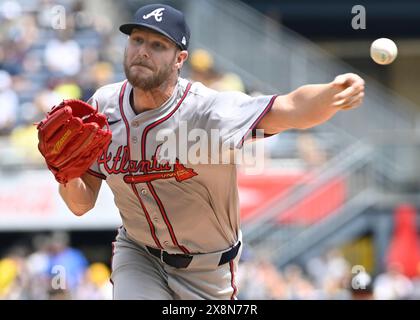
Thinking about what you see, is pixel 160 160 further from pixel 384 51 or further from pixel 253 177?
pixel 253 177

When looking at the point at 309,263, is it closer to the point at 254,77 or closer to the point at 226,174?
the point at 254,77

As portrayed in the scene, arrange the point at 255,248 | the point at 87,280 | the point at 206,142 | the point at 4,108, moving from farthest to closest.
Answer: the point at 4,108 → the point at 255,248 → the point at 87,280 → the point at 206,142

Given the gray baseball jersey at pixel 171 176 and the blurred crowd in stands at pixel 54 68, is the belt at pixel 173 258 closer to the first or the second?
the gray baseball jersey at pixel 171 176

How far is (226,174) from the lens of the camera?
487cm

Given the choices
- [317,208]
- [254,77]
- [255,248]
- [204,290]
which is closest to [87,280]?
[255,248]

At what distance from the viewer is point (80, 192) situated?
501 centimetres

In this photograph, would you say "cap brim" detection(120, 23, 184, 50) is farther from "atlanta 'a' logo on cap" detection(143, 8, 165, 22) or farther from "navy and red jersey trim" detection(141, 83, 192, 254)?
"navy and red jersey trim" detection(141, 83, 192, 254)

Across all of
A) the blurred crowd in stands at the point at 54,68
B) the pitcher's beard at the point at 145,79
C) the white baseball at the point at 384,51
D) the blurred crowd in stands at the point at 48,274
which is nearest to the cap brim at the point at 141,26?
the pitcher's beard at the point at 145,79

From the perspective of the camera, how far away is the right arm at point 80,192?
4992 mm

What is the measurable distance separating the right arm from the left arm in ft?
3.25

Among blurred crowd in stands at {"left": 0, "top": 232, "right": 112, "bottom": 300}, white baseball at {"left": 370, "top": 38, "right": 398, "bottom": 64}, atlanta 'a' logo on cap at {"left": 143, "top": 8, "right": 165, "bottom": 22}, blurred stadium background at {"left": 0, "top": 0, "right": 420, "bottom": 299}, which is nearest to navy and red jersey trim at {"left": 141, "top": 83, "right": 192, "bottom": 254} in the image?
atlanta 'a' logo on cap at {"left": 143, "top": 8, "right": 165, "bottom": 22}

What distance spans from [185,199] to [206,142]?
36 centimetres

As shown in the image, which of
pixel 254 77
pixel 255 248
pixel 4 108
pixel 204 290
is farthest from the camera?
pixel 254 77

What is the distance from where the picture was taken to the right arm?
4.99 metres
